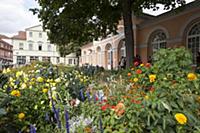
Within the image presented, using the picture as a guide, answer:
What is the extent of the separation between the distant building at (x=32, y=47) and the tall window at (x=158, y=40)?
120 ft

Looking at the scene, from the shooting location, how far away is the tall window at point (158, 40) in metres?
18.9

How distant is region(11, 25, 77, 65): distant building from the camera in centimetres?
5362

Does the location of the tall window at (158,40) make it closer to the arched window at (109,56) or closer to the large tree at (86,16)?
the large tree at (86,16)

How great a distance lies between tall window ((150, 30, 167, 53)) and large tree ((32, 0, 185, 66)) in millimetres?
5487

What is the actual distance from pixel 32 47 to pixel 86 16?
151 ft

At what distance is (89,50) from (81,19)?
25677 millimetres

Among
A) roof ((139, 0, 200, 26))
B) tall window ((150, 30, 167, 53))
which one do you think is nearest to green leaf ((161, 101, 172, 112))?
roof ((139, 0, 200, 26))

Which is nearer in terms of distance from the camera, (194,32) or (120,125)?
(120,125)

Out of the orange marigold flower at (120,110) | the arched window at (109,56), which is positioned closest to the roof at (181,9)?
the arched window at (109,56)

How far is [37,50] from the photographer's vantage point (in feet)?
184

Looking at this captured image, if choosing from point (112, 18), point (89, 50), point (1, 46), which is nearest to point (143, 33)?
point (112, 18)

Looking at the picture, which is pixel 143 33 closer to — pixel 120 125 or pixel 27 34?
pixel 120 125

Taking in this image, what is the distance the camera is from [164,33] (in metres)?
18.6

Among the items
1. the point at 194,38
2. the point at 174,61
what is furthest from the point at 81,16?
the point at 174,61
